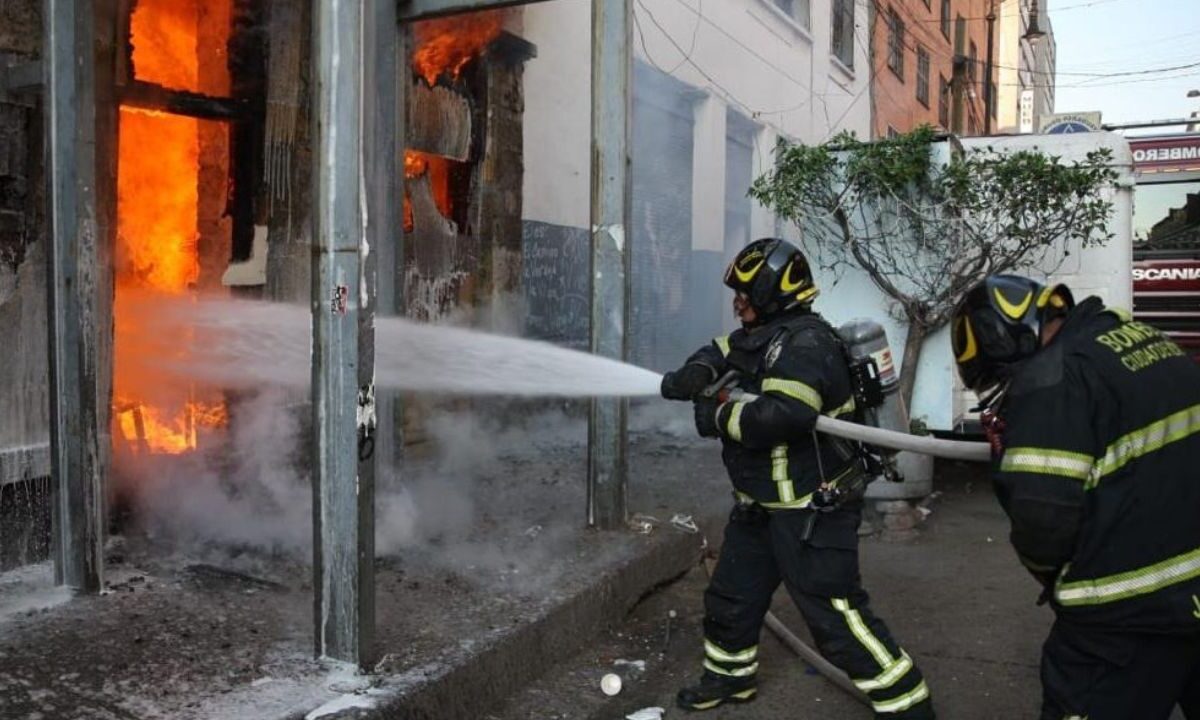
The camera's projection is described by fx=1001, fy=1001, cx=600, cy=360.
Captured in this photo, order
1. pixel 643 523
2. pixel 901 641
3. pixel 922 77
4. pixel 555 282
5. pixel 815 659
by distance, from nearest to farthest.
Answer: pixel 815 659, pixel 901 641, pixel 643 523, pixel 555 282, pixel 922 77

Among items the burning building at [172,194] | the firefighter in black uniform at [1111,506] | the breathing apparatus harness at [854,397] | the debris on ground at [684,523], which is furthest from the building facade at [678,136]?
the firefighter in black uniform at [1111,506]

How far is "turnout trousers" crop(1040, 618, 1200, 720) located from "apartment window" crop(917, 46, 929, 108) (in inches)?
807

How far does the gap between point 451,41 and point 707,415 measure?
168 inches

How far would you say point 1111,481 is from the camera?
237 cm

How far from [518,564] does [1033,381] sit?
2847 millimetres

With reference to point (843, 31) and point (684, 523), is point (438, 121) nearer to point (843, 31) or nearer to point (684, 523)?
point (684, 523)

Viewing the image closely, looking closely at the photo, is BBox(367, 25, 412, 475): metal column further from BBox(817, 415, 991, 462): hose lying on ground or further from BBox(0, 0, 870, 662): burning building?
BBox(817, 415, 991, 462): hose lying on ground

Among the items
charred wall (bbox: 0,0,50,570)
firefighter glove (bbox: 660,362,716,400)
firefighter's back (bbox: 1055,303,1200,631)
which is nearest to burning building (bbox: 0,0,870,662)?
charred wall (bbox: 0,0,50,570)

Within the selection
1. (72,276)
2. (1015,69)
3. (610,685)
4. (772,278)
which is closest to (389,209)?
(72,276)

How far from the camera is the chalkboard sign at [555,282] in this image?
799 cm

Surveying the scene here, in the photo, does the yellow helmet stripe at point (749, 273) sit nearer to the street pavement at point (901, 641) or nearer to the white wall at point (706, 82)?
the street pavement at point (901, 641)

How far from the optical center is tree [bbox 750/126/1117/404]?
646cm

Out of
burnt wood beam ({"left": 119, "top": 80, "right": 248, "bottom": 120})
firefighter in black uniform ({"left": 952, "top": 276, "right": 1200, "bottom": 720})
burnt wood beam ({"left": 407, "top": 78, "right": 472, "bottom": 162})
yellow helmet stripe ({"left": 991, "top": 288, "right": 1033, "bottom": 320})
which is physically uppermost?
burnt wood beam ({"left": 407, "top": 78, "right": 472, "bottom": 162})

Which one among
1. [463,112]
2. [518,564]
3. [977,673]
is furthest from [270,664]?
[463,112]
